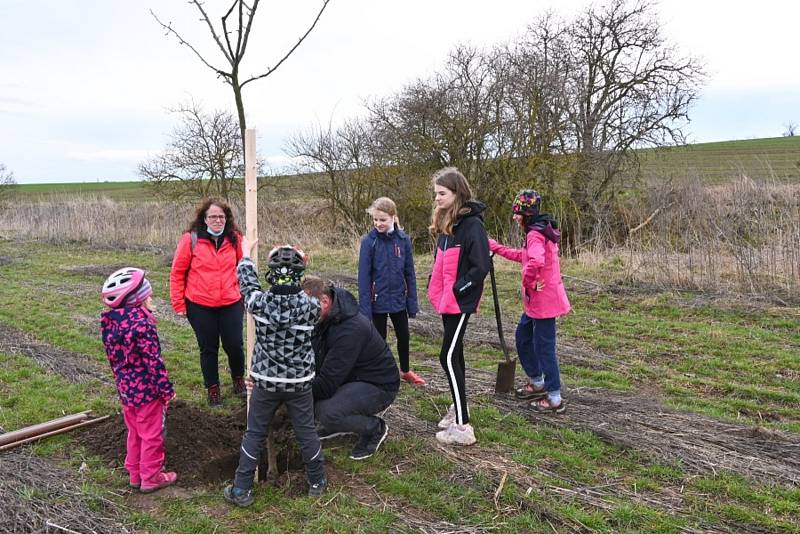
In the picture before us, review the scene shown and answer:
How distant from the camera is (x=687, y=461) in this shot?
4.35m

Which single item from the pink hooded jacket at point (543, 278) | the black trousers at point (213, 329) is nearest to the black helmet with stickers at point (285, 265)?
the black trousers at point (213, 329)

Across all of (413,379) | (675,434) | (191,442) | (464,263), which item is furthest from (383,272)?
(675,434)

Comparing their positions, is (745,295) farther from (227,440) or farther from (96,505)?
(96,505)

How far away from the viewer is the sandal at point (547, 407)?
5270 mm

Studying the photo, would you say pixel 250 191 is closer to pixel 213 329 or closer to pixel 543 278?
pixel 213 329

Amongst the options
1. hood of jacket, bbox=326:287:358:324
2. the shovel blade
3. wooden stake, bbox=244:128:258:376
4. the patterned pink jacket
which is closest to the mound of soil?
the patterned pink jacket

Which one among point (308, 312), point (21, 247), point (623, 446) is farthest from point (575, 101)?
point (21, 247)

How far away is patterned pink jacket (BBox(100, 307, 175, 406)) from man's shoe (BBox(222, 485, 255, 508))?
760 mm

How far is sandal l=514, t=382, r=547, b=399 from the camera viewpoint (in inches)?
220

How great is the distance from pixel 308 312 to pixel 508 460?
1.92 m

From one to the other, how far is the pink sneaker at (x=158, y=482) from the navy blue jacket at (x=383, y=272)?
7.83 ft

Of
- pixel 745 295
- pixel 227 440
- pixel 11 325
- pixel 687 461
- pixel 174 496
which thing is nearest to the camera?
pixel 174 496

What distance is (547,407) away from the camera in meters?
5.29

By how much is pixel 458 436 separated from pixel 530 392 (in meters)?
1.33
